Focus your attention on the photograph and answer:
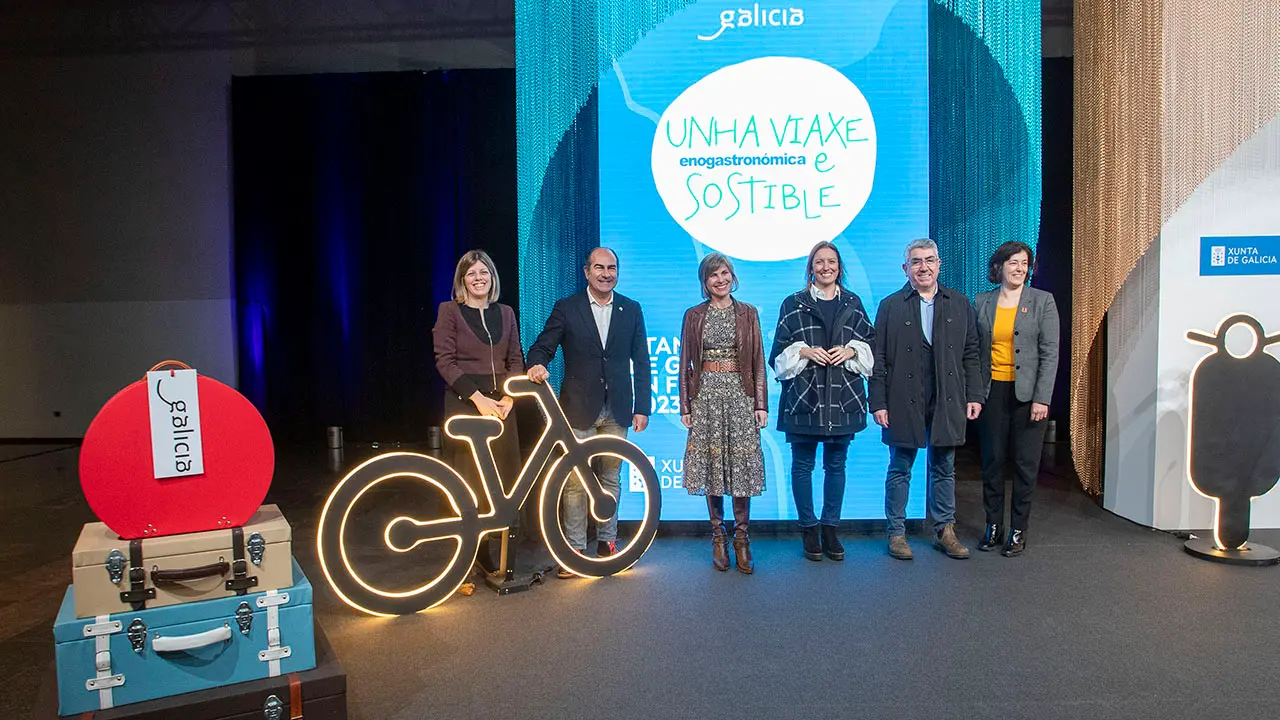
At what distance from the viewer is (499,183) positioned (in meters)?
6.73

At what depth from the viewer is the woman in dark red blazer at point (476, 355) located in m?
3.44

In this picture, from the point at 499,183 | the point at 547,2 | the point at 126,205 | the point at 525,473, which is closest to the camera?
the point at 525,473

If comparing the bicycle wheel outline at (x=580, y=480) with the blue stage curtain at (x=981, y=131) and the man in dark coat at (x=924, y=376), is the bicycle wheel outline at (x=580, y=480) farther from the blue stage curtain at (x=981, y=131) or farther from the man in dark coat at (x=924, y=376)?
the blue stage curtain at (x=981, y=131)

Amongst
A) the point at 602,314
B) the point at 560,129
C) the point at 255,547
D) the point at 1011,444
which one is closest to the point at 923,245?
the point at 1011,444

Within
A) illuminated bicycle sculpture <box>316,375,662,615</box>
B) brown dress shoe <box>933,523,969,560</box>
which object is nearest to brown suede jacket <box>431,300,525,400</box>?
illuminated bicycle sculpture <box>316,375,662,615</box>

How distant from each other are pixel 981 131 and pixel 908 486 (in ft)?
6.17

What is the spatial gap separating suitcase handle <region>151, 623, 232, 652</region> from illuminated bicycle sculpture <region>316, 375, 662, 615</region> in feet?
2.97

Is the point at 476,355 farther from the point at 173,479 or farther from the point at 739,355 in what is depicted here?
the point at 173,479

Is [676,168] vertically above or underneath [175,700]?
above

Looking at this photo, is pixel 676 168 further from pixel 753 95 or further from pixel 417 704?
pixel 417 704

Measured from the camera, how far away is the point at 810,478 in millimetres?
3844

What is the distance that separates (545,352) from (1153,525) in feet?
10.8

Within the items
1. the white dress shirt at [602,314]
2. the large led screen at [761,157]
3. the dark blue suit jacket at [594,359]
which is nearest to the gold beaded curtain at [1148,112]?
the large led screen at [761,157]

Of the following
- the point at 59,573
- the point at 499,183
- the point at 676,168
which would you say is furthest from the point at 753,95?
the point at 59,573
